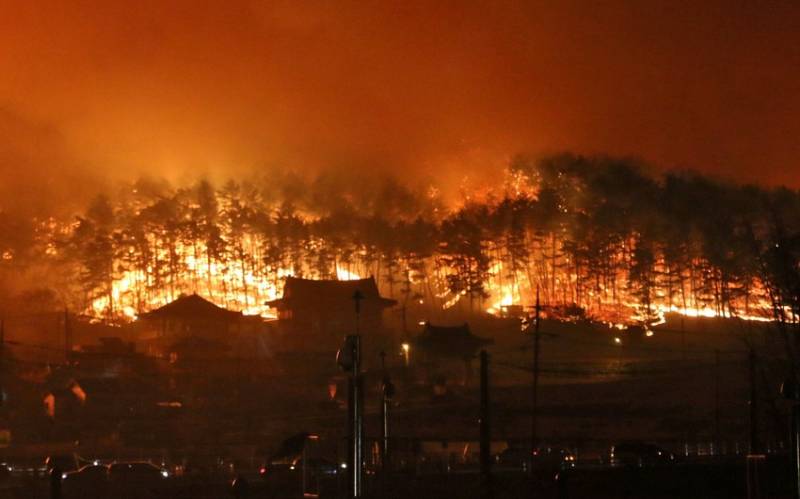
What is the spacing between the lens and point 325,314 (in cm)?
5259

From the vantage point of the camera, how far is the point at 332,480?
20.3m

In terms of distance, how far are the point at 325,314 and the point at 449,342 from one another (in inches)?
279

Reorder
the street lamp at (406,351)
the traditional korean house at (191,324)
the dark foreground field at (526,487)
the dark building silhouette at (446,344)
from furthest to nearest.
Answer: the traditional korean house at (191,324) < the dark building silhouette at (446,344) < the street lamp at (406,351) < the dark foreground field at (526,487)

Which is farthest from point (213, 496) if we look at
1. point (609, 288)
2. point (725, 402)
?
point (609, 288)

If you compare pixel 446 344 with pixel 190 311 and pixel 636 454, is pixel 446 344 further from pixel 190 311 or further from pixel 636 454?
pixel 636 454

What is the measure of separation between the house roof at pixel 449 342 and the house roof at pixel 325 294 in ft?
15.5

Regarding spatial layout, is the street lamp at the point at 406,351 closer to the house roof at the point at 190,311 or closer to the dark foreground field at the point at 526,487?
the house roof at the point at 190,311

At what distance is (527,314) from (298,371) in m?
17.2

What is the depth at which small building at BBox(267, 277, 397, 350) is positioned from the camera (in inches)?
2055

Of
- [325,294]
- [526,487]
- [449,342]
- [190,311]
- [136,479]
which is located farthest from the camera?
[325,294]

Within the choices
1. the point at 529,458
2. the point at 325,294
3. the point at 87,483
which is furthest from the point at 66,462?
the point at 325,294

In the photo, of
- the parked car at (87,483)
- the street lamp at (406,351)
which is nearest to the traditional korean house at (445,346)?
the street lamp at (406,351)

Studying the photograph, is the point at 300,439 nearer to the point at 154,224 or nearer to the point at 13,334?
the point at 13,334

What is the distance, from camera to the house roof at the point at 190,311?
166ft
